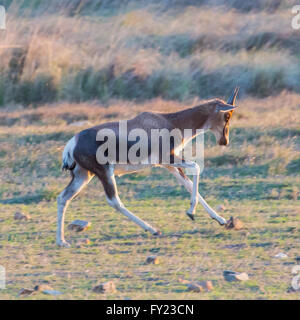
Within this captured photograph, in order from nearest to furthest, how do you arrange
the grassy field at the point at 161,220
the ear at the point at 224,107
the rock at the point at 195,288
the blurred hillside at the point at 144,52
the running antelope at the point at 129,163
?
the rock at the point at 195,288
the grassy field at the point at 161,220
the running antelope at the point at 129,163
the ear at the point at 224,107
the blurred hillside at the point at 144,52

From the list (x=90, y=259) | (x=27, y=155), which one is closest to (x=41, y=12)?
(x=27, y=155)

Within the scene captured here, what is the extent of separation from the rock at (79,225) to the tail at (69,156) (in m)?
0.75

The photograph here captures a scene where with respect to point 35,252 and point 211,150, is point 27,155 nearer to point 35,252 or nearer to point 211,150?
point 211,150

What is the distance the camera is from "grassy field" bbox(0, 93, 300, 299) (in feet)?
20.6

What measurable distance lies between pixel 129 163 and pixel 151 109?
23.8 ft

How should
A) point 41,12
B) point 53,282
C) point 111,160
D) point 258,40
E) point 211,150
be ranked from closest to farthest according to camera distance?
1. point 53,282
2. point 111,160
3. point 211,150
4. point 258,40
5. point 41,12

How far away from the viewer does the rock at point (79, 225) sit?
8.11m

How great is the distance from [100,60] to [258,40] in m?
4.47

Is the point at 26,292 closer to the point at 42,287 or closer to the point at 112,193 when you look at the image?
the point at 42,287

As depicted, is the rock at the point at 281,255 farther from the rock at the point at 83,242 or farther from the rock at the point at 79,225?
the rock at the point at 79,225

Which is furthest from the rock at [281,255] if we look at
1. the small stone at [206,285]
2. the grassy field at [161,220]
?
the small stone at [206,285]

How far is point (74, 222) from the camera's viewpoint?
A: 8211 mm

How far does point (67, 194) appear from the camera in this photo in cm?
768

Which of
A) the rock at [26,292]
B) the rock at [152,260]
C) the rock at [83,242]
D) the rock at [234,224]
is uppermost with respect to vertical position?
the rock at [26,292]
